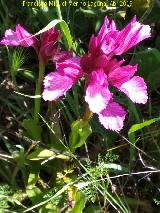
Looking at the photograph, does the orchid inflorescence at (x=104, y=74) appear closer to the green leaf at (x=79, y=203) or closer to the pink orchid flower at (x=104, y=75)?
the pink orchid flower at (x=104, y=75)

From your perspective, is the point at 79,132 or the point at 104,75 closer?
the point at 104,75

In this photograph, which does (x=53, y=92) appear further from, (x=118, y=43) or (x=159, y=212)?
(x=159, y=212)

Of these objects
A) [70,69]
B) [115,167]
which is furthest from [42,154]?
[70,69]

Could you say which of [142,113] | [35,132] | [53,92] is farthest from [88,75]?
[142,113]

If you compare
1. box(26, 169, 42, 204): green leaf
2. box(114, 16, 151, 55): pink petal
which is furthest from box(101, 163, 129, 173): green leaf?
box(114, 16, 151, 55): pink petal

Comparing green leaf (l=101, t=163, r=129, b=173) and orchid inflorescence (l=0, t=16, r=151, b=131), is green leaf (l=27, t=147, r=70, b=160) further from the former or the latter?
orchid inflorescence (l=0, t=16, r=151, b=131)

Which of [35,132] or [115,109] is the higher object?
[115,109]

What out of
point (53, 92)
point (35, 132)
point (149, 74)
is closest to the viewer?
point (53, 92)

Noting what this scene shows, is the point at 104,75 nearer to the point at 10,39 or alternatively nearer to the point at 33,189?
the point at 10,39
